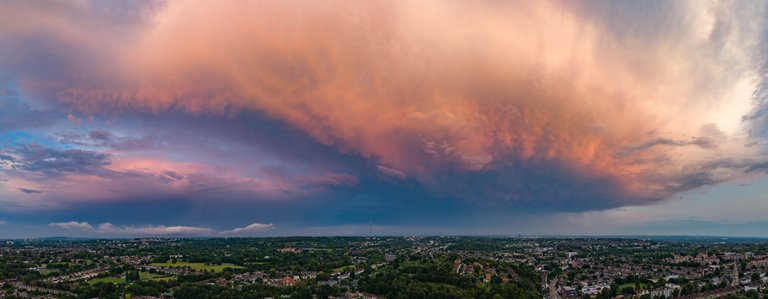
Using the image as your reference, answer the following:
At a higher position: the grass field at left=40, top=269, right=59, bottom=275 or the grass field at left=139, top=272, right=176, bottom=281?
the grass field at left=40, top=269, right=59, bottom=275

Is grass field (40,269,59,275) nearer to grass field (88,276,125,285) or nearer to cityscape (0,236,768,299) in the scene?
cityscape (0,236,768,299)

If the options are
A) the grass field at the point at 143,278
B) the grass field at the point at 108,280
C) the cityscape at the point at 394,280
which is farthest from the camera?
the grass field at the point at 143,278

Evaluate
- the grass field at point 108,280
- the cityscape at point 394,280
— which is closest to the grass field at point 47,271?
the cityscape at point 394,280

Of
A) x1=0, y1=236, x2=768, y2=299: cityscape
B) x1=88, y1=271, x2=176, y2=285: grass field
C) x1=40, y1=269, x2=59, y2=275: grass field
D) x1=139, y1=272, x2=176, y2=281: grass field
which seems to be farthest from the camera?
x1=40, y1=269, x2=59, y2=275: grass field

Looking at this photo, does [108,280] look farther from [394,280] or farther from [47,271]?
[394,280]

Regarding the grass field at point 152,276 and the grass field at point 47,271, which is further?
the grass field at point 47,271

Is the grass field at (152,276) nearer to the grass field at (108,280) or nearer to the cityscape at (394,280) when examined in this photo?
the cityscape at (394,280)

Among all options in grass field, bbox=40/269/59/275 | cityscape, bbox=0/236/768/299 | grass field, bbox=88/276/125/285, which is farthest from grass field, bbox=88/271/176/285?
grass field, bbox=40/269/59/275

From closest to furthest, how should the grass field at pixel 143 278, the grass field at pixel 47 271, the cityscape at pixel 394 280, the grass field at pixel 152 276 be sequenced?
the cityscape at pixel 394 280 < the grass field at pixel 143 278 < the grass field at pixel 152 276 < the grass field at pixel 47 271

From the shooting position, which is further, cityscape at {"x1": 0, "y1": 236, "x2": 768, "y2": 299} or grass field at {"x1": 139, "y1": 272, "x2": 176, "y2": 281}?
grass field at {"x1": 139, "y1": 272, "x2": 176, "y2": 281}

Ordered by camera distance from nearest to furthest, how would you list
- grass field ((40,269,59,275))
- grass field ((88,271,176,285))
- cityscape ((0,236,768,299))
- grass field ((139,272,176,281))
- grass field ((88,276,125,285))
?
cityscape ((0,236,768,299))
grass field ((88,276,125,285))
grass field ((88,271,176,285))
grass field ((139,272,176,281))
grass field ((40,269,59,275))

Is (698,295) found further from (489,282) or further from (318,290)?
(318,290)
